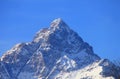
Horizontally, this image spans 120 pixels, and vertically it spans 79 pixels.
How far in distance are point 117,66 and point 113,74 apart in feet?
10.7

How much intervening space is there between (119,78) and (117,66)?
4178 mm

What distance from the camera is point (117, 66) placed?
68125mm

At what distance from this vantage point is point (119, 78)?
6419 cm

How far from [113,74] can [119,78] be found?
1.26 metres

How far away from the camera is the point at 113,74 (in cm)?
6512
